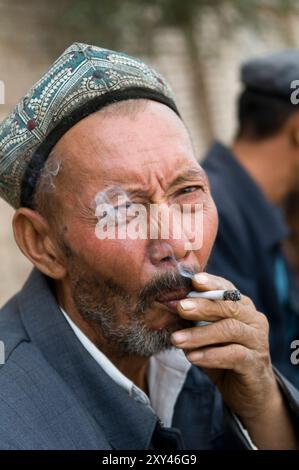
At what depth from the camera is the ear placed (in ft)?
7.54

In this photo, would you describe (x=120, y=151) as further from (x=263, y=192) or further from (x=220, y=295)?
(x=263, y=192)

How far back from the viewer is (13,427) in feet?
6.14

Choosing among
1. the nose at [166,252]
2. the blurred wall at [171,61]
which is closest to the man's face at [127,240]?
the nose at [166,252]

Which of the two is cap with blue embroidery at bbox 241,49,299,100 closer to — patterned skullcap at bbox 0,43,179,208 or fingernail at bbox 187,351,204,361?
patterned skullcap at bbox 0,43,179,208

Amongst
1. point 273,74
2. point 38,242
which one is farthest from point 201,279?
point 273,74

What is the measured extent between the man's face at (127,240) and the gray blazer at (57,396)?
14 cm

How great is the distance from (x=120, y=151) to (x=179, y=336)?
606mm

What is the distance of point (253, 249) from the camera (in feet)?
13.1

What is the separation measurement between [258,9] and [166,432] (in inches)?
261

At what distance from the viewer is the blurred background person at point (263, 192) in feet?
12.5

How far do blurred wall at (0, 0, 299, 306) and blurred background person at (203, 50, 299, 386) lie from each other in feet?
9.18

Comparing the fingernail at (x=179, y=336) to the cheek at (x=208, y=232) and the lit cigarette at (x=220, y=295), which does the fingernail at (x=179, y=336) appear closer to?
the lit cigarette at (x=220, y=295)

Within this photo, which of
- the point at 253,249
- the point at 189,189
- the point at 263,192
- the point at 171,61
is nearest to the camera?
the point at 189,189

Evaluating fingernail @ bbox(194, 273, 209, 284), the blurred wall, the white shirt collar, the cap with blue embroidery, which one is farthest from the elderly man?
the blurred wall
